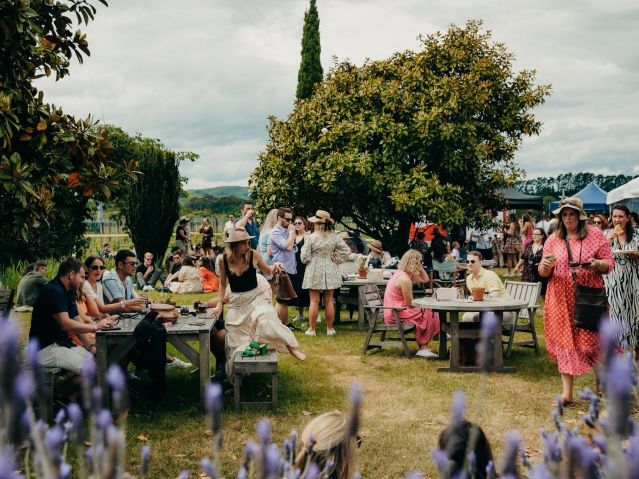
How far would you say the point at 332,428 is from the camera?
2.71 metres

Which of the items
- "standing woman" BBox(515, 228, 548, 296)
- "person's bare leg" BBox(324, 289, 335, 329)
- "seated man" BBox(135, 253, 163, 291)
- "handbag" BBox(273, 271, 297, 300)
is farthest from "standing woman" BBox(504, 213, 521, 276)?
"handbag" BBox(273, 271, 297, 300)

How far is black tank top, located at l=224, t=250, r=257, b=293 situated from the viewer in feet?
22.7

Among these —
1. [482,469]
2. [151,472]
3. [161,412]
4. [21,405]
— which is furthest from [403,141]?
[21,405]

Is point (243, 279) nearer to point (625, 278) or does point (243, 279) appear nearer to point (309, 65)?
point (625, 278)

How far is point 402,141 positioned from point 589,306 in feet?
38.4

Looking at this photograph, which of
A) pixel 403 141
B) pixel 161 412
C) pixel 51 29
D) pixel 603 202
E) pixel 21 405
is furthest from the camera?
pixel 603 202

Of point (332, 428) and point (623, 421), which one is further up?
point (623, 421)

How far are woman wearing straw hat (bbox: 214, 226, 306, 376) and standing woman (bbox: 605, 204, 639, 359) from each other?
312 cm

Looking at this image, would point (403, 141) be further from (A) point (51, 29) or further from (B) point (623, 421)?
(B) point (623, 421)

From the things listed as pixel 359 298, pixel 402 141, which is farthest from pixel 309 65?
pixel 359 298

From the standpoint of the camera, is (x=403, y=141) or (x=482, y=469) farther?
(x=403, y=141)

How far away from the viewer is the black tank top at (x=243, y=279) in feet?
22.7

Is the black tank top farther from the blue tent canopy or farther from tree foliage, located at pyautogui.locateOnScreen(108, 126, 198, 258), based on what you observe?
the blue tent canopy

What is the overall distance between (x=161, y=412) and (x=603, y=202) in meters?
25.3
